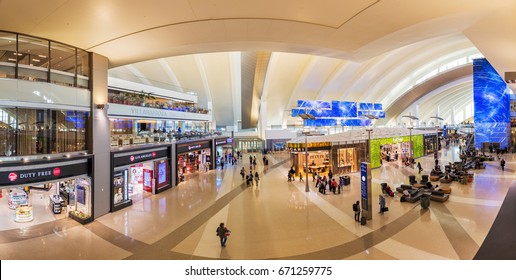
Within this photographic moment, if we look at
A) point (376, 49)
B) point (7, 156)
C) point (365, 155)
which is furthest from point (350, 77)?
point (7, 156)

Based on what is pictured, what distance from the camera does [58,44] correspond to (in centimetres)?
997

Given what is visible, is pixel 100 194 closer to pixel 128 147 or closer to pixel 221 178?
pixel 128 147

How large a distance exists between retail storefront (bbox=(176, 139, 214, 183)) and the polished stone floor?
16.6 feet

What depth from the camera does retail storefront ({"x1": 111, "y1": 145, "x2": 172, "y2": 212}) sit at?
1238 centimetres

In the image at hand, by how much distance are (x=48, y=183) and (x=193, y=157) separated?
12439mm

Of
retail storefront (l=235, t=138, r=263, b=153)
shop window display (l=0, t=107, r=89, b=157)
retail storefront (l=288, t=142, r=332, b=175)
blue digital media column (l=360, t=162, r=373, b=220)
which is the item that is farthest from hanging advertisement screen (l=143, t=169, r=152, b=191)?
retail storefront (l=235, t=138, r=263, b=153)

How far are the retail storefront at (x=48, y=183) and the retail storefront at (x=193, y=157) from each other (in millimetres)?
7045

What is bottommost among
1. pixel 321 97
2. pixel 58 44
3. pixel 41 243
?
pixel 41 243

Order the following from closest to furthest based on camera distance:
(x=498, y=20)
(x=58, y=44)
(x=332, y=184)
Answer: (x=498, y=20), (x=58, y=44), (x=332, y=184)

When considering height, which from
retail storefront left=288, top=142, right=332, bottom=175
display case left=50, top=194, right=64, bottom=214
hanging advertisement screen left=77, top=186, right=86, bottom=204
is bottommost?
display case left=50, top=194, right=64, bottom=214

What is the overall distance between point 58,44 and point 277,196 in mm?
12458

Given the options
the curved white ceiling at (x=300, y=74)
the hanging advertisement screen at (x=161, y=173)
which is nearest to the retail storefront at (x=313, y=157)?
the hanging advertisement screen at (x=161, y=173)

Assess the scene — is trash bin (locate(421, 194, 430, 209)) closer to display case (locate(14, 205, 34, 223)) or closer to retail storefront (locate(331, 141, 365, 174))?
retail storefront (locate(331, 141, 365, 174))

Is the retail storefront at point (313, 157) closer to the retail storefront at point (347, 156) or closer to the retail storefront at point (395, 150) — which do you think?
the retail storefront at point (347, 156)
